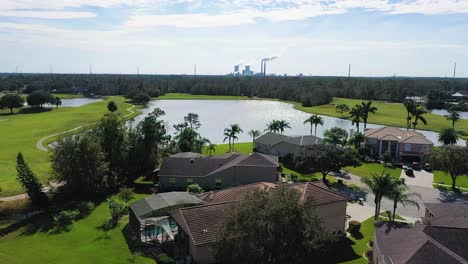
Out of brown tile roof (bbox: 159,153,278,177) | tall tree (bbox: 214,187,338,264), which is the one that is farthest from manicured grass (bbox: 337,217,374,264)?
brown tile roof (bbox: 159,153,278,177)

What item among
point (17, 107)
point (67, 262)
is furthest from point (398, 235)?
point (17, 107)

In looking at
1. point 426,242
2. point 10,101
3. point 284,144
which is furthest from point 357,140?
point 10,101

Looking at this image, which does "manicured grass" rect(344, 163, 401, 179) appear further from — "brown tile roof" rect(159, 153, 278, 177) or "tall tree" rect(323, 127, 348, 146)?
"brown tile roof" rect(159, 153, 278, 177)

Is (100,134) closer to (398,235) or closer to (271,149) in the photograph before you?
(271,149)

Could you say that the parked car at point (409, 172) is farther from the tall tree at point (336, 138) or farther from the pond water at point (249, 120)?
the pond water at point (249, 120)

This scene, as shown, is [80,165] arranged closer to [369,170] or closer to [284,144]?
[284,144]

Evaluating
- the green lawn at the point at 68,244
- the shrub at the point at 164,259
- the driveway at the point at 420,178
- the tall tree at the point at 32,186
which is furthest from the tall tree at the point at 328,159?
the tall tree at the point at 32,186
